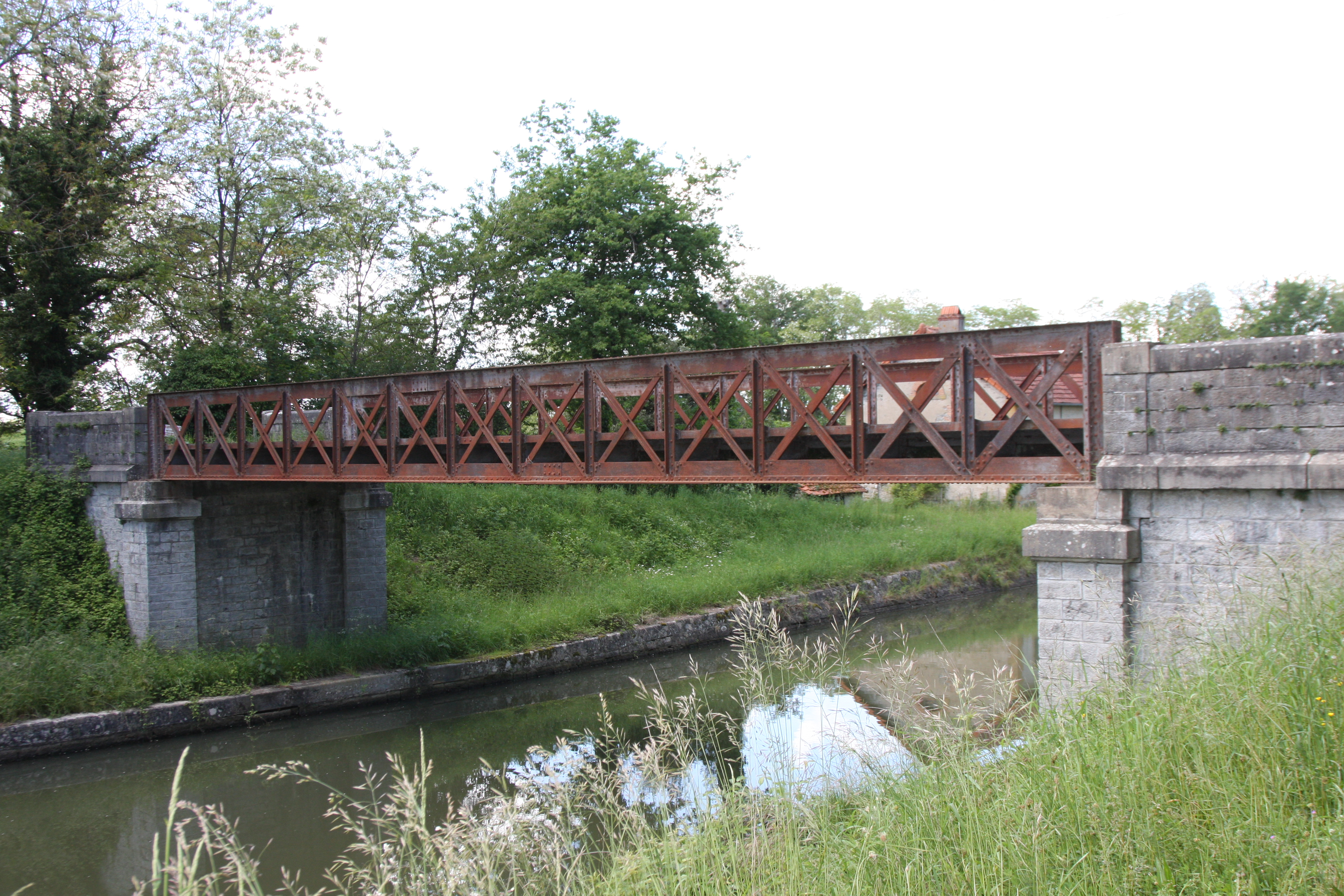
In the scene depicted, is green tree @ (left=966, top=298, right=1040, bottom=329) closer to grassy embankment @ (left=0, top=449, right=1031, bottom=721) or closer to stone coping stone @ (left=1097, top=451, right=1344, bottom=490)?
grassy embankment @ (left=0, top=449, right=1031, bottom=721)

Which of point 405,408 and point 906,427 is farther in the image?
point 405,408

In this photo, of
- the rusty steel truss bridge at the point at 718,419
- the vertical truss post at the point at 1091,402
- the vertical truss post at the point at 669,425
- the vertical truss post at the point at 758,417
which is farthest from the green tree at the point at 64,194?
the vertical truss post at the point at 1091,402

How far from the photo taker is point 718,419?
348 inches

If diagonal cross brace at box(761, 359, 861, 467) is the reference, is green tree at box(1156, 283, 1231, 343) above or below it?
above

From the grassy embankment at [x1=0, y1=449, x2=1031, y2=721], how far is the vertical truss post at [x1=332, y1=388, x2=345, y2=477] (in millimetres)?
3352

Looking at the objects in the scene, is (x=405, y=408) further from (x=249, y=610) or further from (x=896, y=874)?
(x=896, y=874)

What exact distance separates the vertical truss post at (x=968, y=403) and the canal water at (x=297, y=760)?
5.26 feet

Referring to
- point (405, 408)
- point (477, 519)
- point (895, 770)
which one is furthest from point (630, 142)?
point (895, 770)

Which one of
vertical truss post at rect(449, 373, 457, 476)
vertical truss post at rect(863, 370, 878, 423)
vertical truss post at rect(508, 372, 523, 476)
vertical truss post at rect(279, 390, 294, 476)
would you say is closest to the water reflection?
vertical truss post at rect(863, 370, 878, 423)

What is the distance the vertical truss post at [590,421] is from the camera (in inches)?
378

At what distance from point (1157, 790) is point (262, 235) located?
20094 mm

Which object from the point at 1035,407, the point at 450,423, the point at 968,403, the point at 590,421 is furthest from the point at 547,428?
the point at 1035,407

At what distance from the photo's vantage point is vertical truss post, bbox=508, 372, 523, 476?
9.98 meters

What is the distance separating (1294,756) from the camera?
3.69 m
